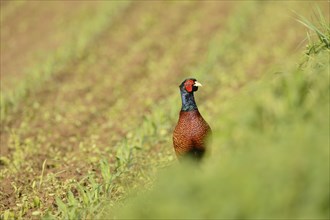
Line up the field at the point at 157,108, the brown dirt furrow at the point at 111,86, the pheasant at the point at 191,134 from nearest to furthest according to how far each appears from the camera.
→ 1. the field at the point at 157,108
2. the pheasant at the point at 191,134
3. the brown dirt furrow at the point at 111,86

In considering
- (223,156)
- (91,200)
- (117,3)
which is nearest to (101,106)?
(91,200)

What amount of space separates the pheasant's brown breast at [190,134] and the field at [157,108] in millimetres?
398

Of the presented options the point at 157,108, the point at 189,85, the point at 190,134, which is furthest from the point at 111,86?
the point at 190,134

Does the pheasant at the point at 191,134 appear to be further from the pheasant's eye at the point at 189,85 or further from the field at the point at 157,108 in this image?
the field at the point at 157,108

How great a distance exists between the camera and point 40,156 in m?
8.52

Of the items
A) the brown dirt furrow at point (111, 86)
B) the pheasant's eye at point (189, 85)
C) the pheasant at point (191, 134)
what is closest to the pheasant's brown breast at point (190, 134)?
the pheasant at point (191, 134)

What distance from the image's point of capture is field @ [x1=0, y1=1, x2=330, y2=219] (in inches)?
132

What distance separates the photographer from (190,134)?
5.71m

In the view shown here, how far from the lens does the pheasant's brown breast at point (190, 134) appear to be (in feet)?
18.7

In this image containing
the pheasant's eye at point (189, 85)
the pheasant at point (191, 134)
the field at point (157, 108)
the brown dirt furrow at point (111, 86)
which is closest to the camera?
the field at point (157, 108)

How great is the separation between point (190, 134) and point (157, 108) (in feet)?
14.4

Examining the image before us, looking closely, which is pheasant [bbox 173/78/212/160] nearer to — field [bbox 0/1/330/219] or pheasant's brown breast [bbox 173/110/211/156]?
pheasant's brown breast [bbox 173/110/211/156]

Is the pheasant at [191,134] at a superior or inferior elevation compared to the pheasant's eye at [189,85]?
inferior

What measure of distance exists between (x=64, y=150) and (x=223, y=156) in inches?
214
